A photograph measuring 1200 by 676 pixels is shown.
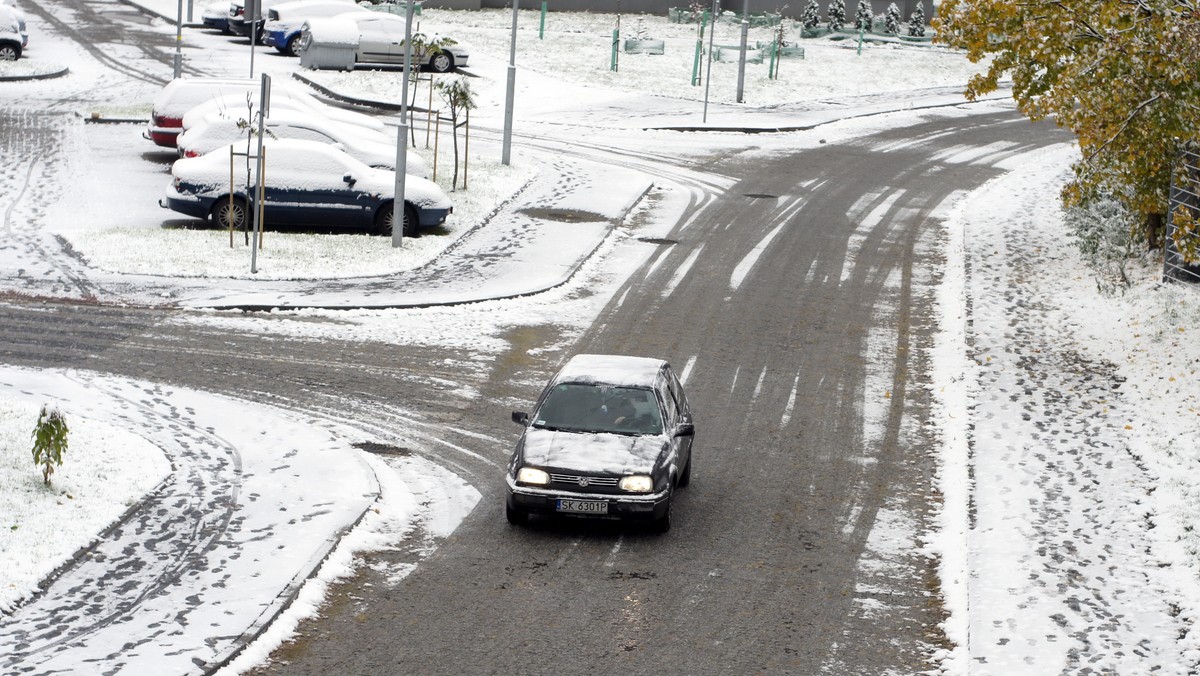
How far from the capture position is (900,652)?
9938 millimetres

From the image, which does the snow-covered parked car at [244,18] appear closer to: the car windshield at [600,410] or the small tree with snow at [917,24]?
the small tree with snow at [917,24]

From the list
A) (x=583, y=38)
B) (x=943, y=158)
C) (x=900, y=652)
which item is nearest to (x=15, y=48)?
(x=583, y=38)

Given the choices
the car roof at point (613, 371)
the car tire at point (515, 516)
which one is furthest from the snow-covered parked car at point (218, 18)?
the car tire at point (515, 516)

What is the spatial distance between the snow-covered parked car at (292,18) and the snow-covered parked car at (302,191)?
22.4 m

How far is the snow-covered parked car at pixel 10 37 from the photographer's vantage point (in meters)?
40.0

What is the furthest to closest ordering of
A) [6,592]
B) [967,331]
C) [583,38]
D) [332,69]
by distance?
[583,38] < [332,69] < [967,331] < [6,592]

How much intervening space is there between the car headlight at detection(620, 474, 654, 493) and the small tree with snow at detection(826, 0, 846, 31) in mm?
49014

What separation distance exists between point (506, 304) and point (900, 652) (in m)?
11.4

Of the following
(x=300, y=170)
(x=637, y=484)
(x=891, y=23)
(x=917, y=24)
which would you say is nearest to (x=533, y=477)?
(x=637, y=484)

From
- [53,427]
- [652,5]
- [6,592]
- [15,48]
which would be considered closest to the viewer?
[6,592]

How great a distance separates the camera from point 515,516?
1208cm

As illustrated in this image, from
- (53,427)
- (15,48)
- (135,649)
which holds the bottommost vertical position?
(135,649)

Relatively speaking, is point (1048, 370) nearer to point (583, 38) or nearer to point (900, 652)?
point (900, 652)

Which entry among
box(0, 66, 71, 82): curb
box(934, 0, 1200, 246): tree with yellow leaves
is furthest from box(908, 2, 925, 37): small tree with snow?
box(934, 0, 1200, 246): tree with yellow leaves
